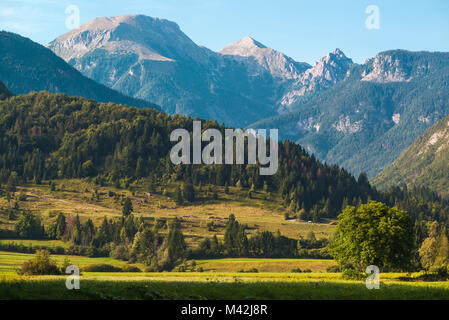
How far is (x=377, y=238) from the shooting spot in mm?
97875

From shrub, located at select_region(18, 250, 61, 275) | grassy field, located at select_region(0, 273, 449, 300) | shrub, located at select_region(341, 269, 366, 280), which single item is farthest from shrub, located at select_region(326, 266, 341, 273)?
grassy field, located at select_region(0, 273, 449, 300)

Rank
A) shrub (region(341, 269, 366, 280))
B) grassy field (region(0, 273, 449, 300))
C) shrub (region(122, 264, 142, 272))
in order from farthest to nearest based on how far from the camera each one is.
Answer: shrub (region(122, 264, 142, 272)), shrub (region(341, 269, 366, 280)), grassy field (region(0, 273, 449, 300))

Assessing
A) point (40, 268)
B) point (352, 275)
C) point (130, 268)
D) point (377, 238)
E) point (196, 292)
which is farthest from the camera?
point (130, 268)

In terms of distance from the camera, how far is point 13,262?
181000 millimetres

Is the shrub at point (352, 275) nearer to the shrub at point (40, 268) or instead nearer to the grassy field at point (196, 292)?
the grassy field at point (196, 292)

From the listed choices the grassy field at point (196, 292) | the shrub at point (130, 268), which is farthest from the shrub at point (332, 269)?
the grassy field at point (196, 292)

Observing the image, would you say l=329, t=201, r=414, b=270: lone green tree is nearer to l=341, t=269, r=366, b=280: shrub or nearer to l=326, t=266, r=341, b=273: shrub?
l=341, t=269, r=366, b=280: shrub

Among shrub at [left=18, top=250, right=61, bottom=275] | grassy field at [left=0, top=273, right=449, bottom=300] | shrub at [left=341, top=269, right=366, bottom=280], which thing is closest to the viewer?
grassy field at [left=0, top=273, right=449, bottom=300]

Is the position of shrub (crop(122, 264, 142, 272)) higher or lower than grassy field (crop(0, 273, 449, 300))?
lower

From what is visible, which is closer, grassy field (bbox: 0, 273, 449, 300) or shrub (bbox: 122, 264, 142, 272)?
grassy field (bbox: 0, 273, 449, 300)

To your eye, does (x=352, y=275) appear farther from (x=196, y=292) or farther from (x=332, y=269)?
(x=332, y=269)

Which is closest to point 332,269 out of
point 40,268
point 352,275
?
point 352,275

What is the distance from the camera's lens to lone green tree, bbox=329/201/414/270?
9781 centimetres
